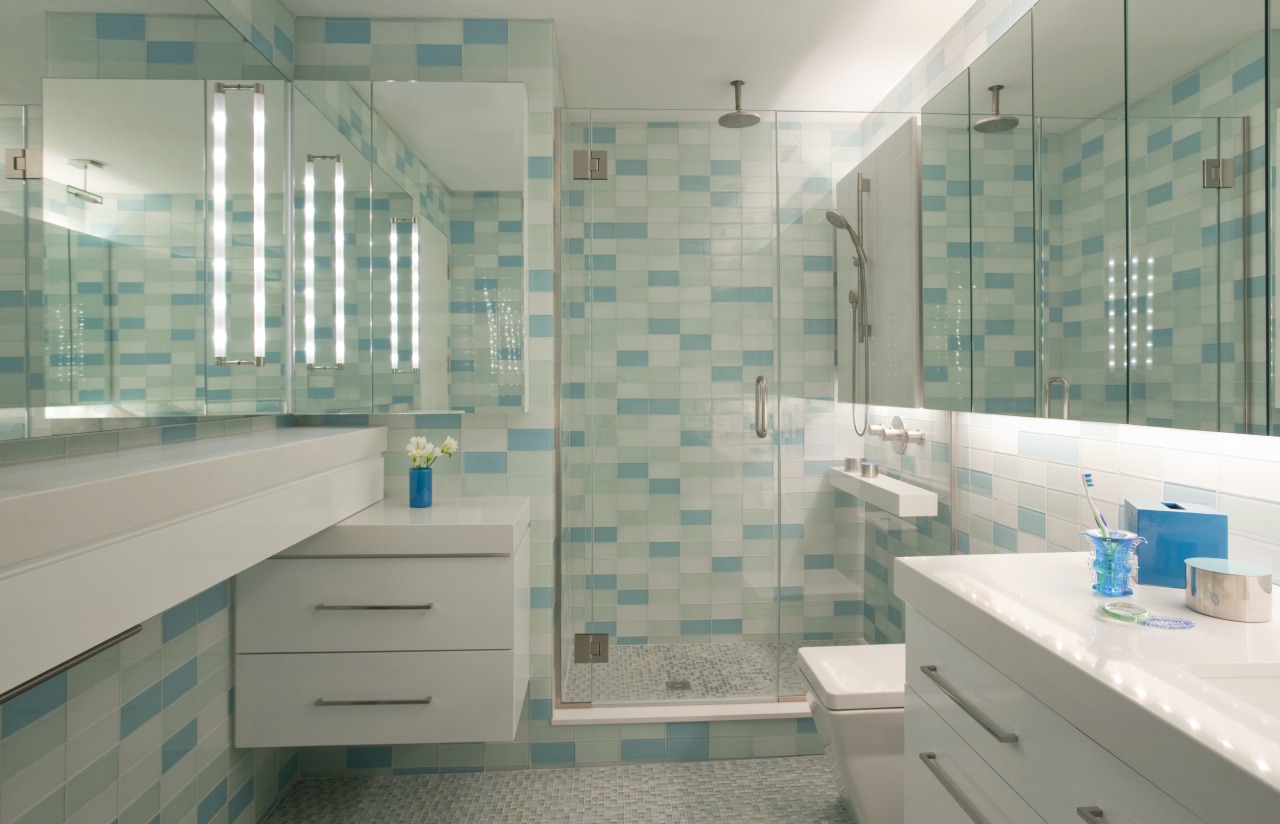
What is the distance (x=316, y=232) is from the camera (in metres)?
2.21

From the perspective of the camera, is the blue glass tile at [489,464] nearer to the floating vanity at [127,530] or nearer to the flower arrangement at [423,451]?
the flower arrangement at [423,451]

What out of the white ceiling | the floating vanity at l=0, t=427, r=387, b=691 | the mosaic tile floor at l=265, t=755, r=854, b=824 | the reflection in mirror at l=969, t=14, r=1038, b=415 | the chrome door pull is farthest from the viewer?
the white ceiling

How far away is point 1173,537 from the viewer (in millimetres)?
1333

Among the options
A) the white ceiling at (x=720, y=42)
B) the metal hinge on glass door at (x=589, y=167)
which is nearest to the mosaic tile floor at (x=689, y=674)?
the metal hinge on glass door at (x=589, y=167)

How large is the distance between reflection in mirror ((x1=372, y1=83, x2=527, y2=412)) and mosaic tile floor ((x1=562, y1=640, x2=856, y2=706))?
986 millimetres

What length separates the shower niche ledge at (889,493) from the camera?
7.84 feet

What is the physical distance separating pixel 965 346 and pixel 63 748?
2.25 metres

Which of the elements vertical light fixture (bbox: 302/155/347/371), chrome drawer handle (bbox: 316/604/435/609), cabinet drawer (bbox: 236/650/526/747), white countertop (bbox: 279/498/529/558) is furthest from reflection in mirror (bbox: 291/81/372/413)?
cabinet drawer (bbox: 236/650/526/747)

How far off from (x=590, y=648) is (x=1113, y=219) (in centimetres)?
198

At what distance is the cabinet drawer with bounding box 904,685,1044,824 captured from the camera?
1.12 metres

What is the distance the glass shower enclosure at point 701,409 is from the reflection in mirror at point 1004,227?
0.63 metres

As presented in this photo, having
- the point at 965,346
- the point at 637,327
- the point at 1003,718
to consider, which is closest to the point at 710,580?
the point at 637,327

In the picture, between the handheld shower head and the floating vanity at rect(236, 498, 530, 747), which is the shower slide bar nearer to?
the floating vanity at rect(236, 498, 530, 747)

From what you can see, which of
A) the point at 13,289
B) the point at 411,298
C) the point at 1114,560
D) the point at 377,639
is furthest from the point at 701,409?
the point at 13,289
